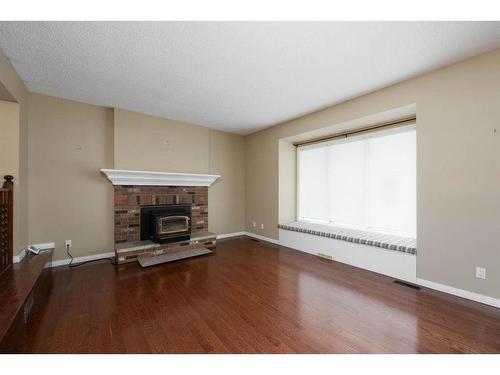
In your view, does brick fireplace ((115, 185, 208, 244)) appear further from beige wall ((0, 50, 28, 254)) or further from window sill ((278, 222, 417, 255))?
window sill ((278, 222, 417, 255))

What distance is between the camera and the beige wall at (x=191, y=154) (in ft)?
12.1

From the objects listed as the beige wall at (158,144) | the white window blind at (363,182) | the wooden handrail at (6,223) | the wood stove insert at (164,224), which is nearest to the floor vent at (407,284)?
the white window blind at (363,182)

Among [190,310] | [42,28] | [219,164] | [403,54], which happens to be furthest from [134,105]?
[403,54]

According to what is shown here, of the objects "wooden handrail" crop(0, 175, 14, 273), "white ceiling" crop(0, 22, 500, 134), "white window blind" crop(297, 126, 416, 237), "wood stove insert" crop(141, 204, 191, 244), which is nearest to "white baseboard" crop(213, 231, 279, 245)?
"white window blind" crop(297, 126, 416, 237)

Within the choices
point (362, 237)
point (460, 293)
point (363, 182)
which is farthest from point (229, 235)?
point (460, 293)

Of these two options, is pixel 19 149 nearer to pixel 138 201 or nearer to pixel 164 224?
pixel 138 201

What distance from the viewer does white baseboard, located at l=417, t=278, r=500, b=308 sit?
2058mm

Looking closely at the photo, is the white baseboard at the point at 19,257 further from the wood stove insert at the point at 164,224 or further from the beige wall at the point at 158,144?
the beige wall at the point at 158,144

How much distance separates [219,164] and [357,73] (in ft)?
10.6

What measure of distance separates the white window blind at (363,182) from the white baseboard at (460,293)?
0.80m

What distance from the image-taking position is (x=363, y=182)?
3615 millimetres

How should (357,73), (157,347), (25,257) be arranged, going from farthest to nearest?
(25,257) → (357,73) → (157,347)

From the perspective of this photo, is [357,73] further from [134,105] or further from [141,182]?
[141,182]

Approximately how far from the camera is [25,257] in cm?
270
